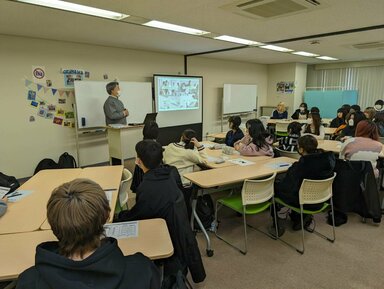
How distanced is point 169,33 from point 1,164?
350 cm

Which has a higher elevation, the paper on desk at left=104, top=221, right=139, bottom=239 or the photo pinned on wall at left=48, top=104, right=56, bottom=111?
the photo pinned on wall at left=48, top=104, right=56, bottom=111

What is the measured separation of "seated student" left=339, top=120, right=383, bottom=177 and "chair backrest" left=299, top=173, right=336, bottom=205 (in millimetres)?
885

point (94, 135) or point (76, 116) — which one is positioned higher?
point (76, 116)

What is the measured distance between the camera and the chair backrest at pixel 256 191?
2574 millimetres

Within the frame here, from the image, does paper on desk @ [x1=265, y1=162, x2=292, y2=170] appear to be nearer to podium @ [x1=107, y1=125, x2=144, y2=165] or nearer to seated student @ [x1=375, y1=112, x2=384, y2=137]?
podium @ [x1=107, y1=125, x2=144, y2=165]

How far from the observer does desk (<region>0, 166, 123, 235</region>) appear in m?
1.72

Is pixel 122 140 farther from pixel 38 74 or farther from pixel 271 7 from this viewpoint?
pixel 271 7

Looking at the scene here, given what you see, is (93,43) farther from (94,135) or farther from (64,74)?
(94,135)

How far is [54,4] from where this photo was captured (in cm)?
294

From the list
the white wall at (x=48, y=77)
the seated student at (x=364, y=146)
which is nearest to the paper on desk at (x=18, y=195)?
the white wall at (x=48, y=77)

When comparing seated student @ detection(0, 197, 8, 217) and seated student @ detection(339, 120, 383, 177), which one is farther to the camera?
seated student @ detection(339, 120, 383, 177)

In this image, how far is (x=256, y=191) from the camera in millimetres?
2656

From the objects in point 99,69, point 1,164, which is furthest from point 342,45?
point 1,164

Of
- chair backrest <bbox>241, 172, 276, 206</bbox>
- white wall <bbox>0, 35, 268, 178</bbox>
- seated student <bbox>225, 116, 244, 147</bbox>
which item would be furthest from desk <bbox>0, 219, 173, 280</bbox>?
white wall <bbox>0, 35, 268, 178</bbox>
